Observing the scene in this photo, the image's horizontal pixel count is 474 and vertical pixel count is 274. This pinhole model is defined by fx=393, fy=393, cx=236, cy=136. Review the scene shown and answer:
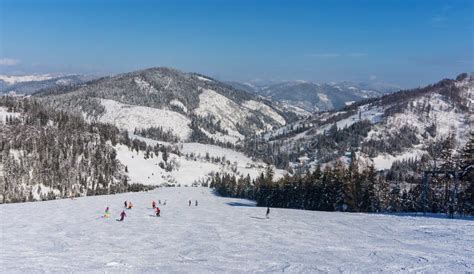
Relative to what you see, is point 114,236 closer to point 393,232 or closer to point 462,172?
point 393,232

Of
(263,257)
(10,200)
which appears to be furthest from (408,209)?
(10,200)

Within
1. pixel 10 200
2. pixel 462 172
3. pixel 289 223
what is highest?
pixel 462 172

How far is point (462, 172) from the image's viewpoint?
64.2 meters

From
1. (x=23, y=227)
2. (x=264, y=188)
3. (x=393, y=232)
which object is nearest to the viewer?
(x=393, y=232)

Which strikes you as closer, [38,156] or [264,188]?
[264,188]

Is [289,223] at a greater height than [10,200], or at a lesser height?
greater

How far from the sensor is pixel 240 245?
39.0 metres

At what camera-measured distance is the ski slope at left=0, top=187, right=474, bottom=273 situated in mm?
29562

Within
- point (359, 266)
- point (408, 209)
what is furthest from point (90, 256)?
point (408, 209)

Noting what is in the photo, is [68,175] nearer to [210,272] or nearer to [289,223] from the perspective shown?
[289,223]

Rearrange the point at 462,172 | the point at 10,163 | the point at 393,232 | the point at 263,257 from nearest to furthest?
the point at 263,257 → the point at 393,232 → the point at 462,172 → the point at 10,163

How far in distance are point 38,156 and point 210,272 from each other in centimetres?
19180

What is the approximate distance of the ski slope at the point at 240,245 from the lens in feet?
97.0

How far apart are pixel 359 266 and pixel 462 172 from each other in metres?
45.0
